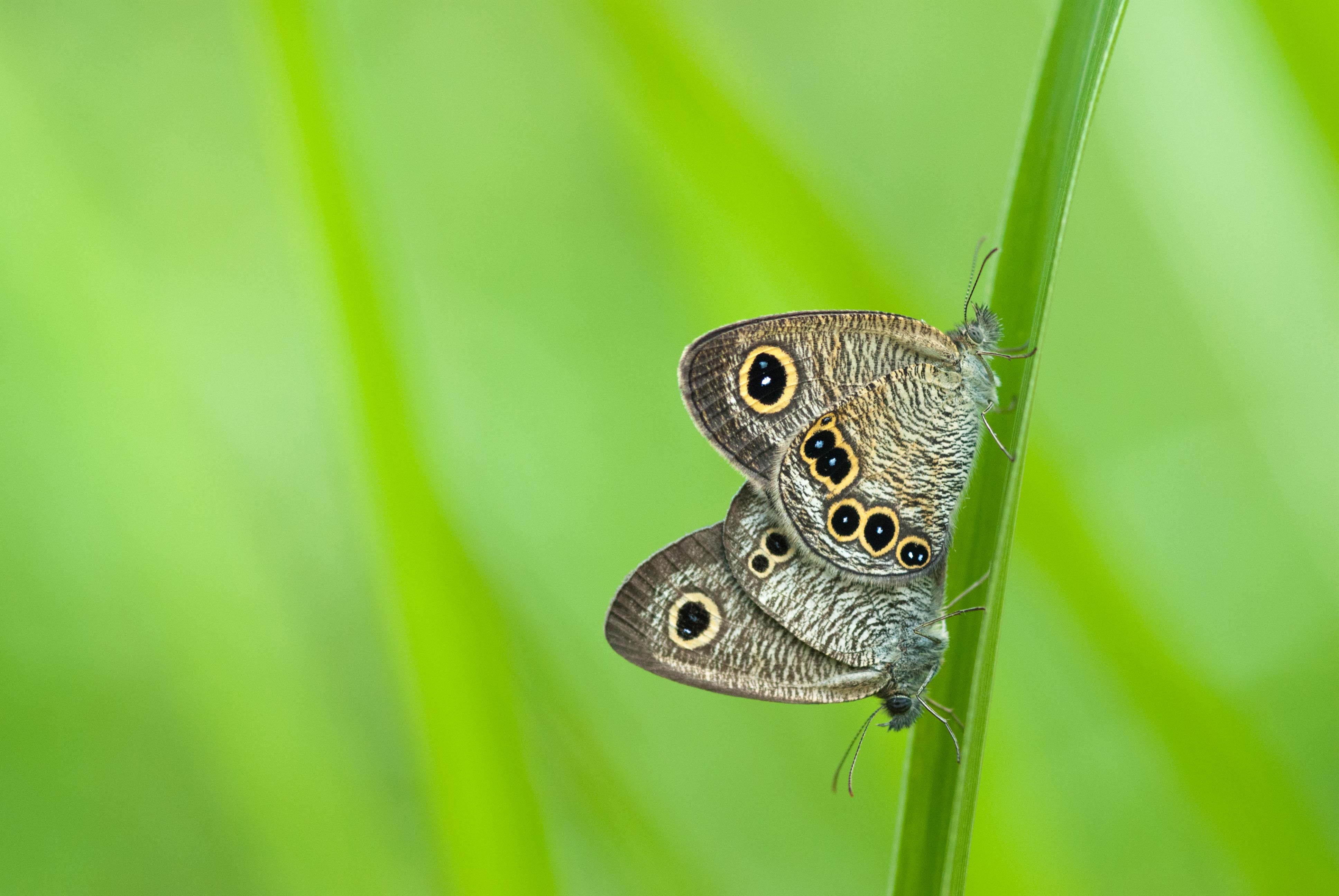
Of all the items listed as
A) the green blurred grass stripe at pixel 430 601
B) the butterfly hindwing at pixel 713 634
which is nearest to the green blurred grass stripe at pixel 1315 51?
the butterfly hindwing at pixel 713 634

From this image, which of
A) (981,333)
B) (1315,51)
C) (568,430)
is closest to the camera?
(981,333)

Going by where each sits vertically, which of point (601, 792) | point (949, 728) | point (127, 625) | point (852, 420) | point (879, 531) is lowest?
point (601, 792)

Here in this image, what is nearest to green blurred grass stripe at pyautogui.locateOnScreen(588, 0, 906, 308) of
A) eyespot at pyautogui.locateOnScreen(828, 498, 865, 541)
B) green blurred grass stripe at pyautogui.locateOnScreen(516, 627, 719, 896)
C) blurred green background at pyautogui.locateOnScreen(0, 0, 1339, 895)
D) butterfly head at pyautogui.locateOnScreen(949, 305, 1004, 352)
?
blurred green background at pyautogui.locateOnScreen(0, 0, 1339, 895)

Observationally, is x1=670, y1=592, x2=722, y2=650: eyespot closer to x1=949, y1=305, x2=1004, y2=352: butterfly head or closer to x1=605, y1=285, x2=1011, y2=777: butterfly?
x1=605, y1=285, x2=1011, y2=777: butterfly

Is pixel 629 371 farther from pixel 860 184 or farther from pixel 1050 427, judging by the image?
pixel 1050 427

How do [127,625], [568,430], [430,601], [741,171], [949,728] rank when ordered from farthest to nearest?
[568,430], [127,625], [741,171], [430,601], [949,728]

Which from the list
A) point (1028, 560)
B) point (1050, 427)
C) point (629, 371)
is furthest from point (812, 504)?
point (629, 371)

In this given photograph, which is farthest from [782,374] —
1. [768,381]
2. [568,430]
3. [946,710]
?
[568,430]

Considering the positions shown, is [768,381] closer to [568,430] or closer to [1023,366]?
[1023,366]

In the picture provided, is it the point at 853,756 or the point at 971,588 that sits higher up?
the point at 971,588
